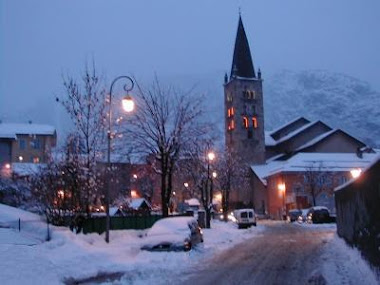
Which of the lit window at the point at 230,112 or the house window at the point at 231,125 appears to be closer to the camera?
the house window at the point at 231,125

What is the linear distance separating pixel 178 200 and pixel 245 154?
59.9 ft

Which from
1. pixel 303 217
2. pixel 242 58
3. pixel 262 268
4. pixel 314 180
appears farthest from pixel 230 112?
pixel 262 268

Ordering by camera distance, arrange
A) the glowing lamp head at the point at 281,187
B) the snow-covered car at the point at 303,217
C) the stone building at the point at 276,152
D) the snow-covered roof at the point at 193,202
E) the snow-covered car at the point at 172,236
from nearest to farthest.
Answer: the snow-covered car at the point at 172,236 < the snow-covered car at the point at 303,217 < the snow-covered roof at the point at 193,202 < the stone building at the point at 276,152 < the glowing lamp head at the point at 281,187

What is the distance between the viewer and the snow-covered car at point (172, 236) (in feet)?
71.3

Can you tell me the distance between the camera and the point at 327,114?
18100 cm

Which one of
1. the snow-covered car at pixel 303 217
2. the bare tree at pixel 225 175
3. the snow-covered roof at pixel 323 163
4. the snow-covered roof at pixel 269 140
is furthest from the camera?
the snow-covered roof at pixel 269 140

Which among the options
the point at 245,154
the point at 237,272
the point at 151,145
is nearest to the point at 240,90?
→ the point at 245,154

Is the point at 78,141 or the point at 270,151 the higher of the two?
the point at 270,151

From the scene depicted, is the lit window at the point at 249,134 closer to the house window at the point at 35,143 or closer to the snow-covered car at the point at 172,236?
the house window at the point at 35,143

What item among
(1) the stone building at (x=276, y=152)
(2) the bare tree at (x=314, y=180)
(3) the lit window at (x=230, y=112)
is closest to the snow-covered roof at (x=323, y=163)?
(1) the stone building at (x=276, y=152)

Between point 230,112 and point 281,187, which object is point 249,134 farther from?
point 281,187

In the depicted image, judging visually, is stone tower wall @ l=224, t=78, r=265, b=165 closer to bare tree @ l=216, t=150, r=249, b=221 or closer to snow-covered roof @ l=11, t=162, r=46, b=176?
bare tree @ l=216, t=150, r=249, b=221

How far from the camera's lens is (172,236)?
22250 mm

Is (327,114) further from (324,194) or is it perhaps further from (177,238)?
(177,238)
